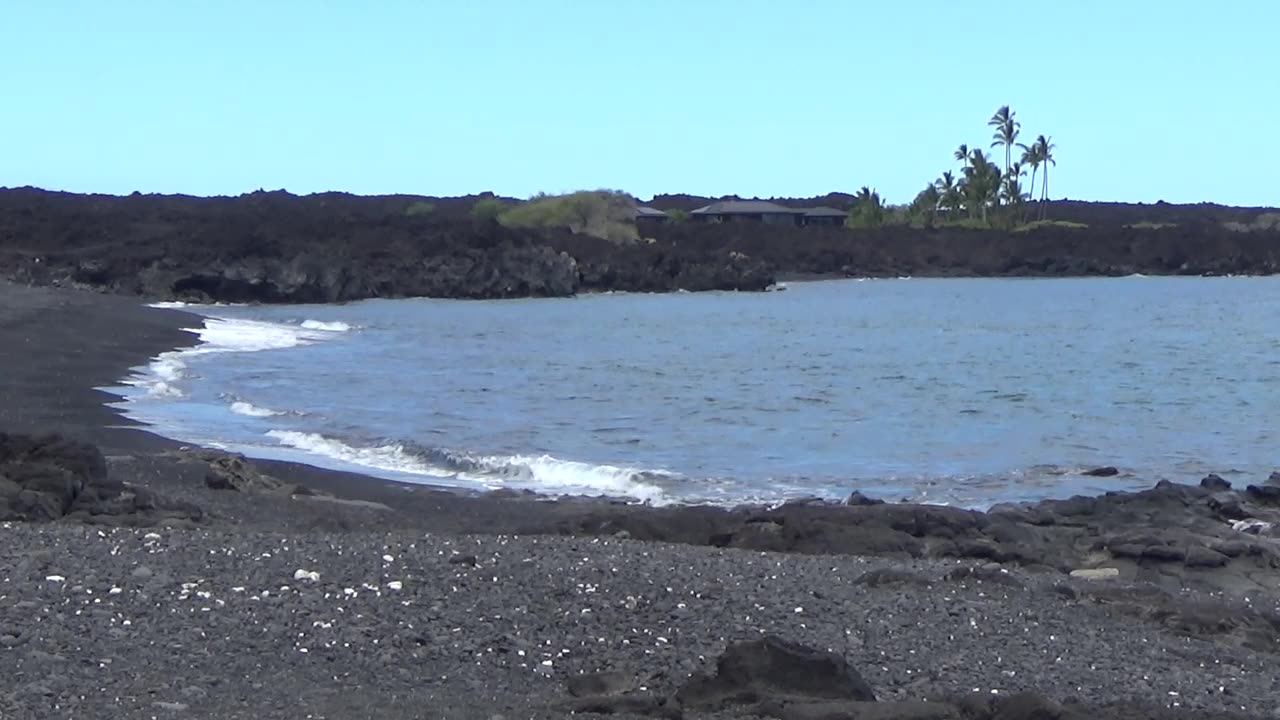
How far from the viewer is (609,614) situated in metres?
8.16

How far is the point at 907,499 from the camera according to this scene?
17781 millimetres

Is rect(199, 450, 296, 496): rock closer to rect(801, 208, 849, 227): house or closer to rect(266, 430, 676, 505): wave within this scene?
rect(266, 430, 676, 505): wave

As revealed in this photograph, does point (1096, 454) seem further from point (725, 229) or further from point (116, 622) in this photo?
point (725, 229)

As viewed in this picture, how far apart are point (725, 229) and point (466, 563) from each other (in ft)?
362

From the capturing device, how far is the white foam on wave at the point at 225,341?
2806cm

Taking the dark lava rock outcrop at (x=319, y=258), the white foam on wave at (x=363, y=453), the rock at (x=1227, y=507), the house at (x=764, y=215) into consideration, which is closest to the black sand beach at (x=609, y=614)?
the rock at (x=1227, y=507)

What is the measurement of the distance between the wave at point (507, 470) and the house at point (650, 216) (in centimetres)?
10634

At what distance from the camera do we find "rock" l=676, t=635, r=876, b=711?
264 inches

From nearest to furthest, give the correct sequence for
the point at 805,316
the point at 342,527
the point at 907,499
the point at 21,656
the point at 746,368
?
Result: 1. the point at 21,656
2. the point at 342,527
3. the point at 907,499
4. the point at 746,368
5. the point at 805,316

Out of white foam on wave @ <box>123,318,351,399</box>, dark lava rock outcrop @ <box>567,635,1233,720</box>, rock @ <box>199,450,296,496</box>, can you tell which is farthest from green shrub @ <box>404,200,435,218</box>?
dark lava rock outcrop @ <box>567,635,1233,720</box>

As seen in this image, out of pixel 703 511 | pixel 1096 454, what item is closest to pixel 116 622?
pixel 703 511

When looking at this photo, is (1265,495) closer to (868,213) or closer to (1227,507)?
(1227,507)

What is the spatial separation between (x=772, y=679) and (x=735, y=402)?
901 inches

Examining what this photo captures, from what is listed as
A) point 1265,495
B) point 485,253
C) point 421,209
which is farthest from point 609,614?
point 421,209
